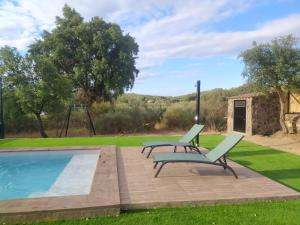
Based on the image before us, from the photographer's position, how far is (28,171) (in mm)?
9023

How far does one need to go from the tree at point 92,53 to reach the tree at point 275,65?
11890 mm

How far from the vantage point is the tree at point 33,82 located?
16969mm

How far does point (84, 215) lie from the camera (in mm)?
4668

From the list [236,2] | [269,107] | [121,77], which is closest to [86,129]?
[121,77]

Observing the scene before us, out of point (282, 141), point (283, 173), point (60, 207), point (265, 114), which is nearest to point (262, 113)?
point (265, 114)

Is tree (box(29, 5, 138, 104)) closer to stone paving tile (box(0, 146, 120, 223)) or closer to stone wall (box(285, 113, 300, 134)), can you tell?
stone wall (box(285, 113, 300, 134))

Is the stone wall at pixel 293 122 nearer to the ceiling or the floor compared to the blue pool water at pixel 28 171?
nearer to the ceiling

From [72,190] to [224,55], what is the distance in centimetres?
1473

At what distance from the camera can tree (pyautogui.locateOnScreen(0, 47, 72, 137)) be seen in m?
17.0

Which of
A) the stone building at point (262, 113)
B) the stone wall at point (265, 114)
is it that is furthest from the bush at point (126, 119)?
the stone wall at point (265, 114)

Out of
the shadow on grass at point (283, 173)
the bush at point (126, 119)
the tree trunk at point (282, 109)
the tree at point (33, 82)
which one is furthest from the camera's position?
the bush at point (126, 119)

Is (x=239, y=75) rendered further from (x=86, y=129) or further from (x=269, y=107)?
(x=86, y=129)

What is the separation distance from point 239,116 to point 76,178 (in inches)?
424

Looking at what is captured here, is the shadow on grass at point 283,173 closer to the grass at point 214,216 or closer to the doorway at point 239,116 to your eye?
the grass at point 214,216
